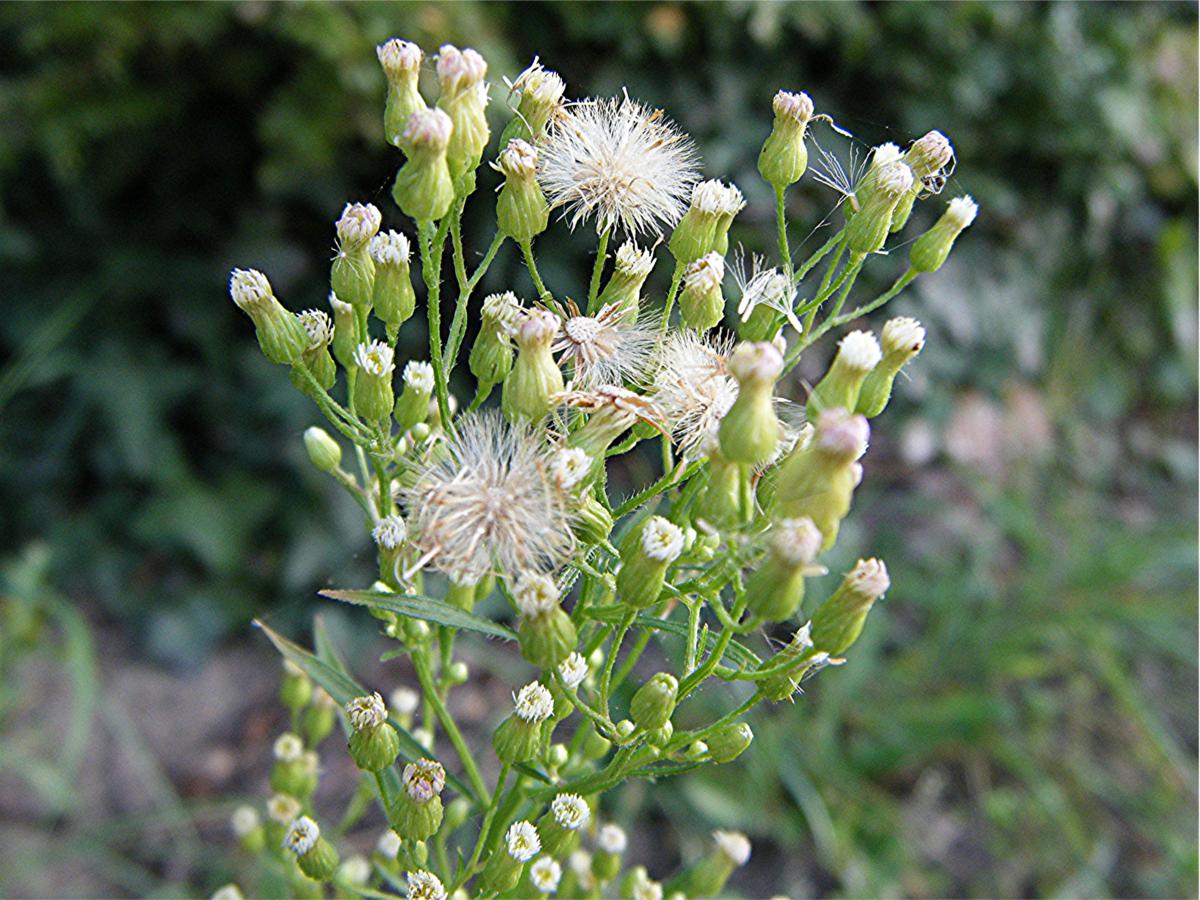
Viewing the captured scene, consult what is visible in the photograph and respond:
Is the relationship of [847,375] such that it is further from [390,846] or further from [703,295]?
[390,846]

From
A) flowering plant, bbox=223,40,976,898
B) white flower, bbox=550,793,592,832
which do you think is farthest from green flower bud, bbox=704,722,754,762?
white flower, bbox=550,793,592,832

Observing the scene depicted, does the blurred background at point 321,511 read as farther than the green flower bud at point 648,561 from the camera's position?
Yes

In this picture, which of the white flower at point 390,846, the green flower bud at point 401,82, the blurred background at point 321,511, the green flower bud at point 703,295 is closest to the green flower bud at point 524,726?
the white flower at point 390,846

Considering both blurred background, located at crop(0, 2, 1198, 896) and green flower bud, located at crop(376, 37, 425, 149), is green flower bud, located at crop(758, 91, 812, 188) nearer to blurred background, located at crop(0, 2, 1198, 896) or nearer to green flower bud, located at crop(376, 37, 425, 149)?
green flower bud, located at crop(376, 37, 425, 149)

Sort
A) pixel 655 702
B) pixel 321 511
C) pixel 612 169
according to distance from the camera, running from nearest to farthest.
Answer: pixel 655 702 < pixel 612 169 < pixel 321 511

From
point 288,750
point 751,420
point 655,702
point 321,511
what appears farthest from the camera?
point 321,511

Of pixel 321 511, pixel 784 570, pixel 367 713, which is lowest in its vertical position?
pixel 367 713

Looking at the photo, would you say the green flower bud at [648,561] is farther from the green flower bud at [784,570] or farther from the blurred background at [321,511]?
the blurred background at [321,511]

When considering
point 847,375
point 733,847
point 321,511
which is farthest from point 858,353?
point 321,511
